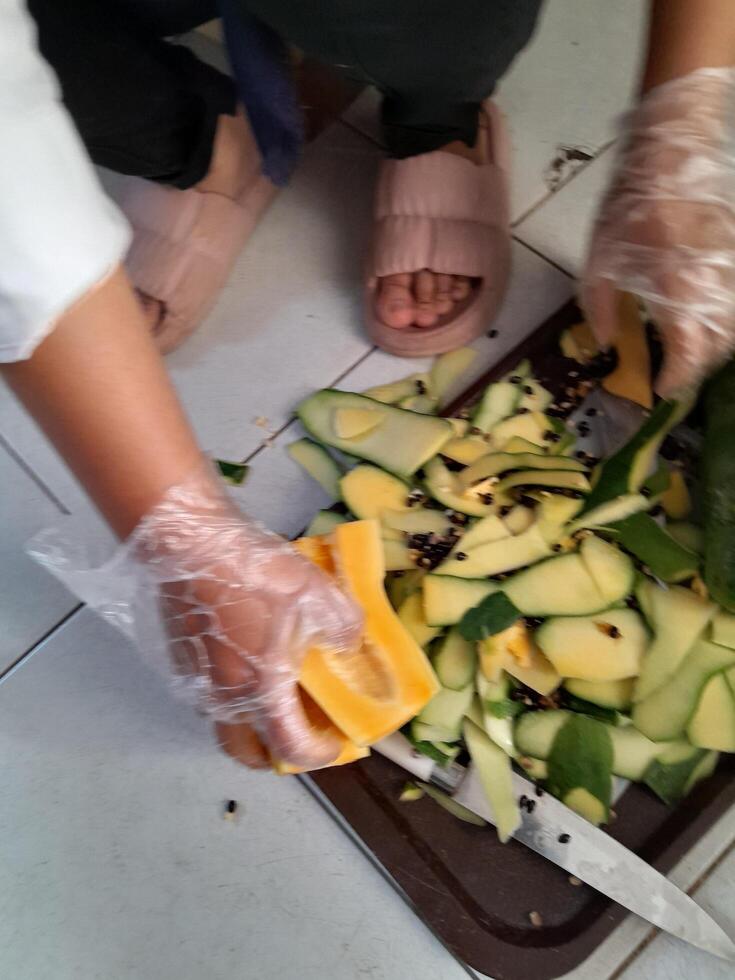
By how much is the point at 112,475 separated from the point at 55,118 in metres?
0.20

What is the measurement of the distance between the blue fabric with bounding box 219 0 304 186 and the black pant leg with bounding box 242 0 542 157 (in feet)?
0.16

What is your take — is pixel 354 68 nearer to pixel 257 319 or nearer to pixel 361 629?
pixel 257 319

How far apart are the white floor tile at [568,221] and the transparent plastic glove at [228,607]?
54 centimetres

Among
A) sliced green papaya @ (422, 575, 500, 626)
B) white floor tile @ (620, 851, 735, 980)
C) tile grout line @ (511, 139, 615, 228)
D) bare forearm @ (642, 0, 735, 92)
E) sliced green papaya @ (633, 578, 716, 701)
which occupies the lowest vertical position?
white floor tile @ (620, 851, 735, 980)

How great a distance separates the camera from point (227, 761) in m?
0.73

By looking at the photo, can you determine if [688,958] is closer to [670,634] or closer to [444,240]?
[670,634]

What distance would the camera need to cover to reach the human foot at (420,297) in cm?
84

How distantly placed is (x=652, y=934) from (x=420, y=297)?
0.62m

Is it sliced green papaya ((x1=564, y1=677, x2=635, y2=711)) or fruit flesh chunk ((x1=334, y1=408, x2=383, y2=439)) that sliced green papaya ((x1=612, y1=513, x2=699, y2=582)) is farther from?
fruit flesh chunk ((x1=334, y1=408, x2=383, y2=439))

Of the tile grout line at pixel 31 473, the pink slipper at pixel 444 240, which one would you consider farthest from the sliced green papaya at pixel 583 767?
the tile grout line at pixel 31 473

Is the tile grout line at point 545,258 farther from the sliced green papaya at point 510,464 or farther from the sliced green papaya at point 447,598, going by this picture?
the sliced green papaya at point 447,598

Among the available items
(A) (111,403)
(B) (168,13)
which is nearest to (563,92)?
(B) (168,13)

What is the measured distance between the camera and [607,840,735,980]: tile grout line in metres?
0.66

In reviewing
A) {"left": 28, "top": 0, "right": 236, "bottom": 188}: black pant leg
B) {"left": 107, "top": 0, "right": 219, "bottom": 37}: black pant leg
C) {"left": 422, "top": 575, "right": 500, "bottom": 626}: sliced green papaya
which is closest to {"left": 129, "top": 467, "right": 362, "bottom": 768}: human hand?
{"left": 422, "top": 575, "right": 500, "bottom": 626}: sliced green papaya
